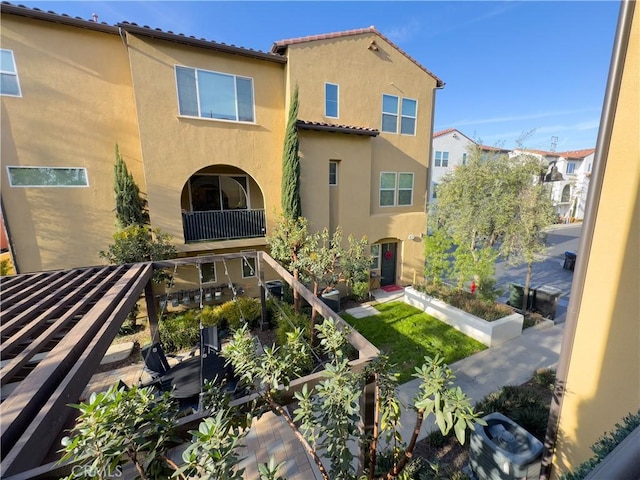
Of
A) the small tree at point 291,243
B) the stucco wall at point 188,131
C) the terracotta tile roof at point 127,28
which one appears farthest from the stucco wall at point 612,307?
the terracotta tile roof at point 127,28

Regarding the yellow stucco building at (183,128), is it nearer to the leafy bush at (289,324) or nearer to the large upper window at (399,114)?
the large upper window at (399,114)

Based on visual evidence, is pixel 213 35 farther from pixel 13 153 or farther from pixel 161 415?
pixel 161 415

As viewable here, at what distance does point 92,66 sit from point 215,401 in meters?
11.2

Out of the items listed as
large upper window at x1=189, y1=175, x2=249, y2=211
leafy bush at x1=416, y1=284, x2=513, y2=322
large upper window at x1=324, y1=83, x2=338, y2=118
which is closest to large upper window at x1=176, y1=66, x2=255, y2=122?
large upper window at x1=189, y1=175, x2=249, y2=211

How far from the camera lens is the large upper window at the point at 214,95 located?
8.67m

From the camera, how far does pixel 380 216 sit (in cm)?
1189

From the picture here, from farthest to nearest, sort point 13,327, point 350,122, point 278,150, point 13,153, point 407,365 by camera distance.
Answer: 1. point 350,122
2. point 278,150
3. point 13,153
4. point 407,365
5. point 13,327

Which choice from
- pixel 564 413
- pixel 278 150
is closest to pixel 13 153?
pixel 278 150

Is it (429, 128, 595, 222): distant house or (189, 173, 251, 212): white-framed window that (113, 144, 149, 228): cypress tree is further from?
(429, 128, 595, 222): distant house

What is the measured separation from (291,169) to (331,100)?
378 cm

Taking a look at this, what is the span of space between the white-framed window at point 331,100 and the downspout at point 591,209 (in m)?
9.11

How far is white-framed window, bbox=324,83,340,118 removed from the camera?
10.5m

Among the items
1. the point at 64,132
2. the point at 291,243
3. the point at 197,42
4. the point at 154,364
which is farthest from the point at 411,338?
the point at 64,132

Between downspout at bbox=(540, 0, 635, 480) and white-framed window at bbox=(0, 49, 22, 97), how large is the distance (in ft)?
43.1
